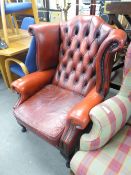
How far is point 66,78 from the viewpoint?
156 cm

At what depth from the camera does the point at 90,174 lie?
2.66ft

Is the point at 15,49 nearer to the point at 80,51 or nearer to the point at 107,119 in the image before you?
the point at 80,51

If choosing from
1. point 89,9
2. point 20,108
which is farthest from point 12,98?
point 89,9

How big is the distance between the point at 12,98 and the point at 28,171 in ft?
3.52

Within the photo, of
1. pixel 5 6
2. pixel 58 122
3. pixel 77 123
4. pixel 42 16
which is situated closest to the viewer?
pixel 77 123

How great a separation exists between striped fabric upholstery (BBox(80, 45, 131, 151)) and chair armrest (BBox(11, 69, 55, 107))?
0.68 m

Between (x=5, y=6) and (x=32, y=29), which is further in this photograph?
(x=5, y=6)

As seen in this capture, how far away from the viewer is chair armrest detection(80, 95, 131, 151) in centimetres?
89

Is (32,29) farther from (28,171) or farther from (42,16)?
(42,16)

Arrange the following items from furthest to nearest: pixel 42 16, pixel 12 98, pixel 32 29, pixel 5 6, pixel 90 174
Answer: pixel 42 16 → pixel 12 98 → pixel 5 6 → pixel 32 29 → pixel 90 174

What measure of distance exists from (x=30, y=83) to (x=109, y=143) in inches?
32.2

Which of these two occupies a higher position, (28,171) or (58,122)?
(58,122)

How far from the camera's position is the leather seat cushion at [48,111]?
112cm

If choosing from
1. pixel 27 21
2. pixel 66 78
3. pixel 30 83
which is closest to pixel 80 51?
pixel 66 78
